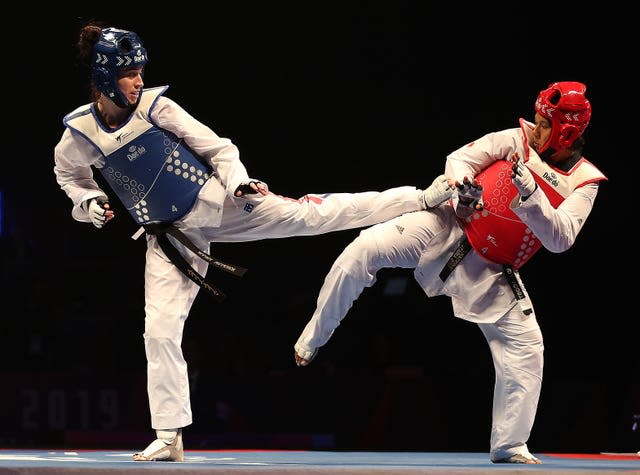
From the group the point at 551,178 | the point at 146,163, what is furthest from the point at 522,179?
the point at 146,163

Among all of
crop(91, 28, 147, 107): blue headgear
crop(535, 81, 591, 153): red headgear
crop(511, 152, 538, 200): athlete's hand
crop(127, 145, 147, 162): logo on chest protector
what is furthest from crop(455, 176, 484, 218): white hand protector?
crop(91, 28, 147, 107): blue headgear

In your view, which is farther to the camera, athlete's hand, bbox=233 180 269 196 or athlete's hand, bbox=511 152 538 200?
athlete's hand, bbox=233 180 269 196

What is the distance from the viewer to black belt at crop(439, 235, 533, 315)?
471cm

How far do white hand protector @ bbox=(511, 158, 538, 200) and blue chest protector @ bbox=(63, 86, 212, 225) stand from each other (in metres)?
1.39

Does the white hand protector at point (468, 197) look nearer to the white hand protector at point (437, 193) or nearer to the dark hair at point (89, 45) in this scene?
the white hand protector at point (437, 193)

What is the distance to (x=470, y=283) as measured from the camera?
476 cm

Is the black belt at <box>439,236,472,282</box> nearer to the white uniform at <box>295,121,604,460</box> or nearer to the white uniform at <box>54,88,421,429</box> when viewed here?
the white uniform at <box>295,121,604,460</box>

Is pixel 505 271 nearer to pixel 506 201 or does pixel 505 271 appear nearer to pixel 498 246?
pixel 498 246

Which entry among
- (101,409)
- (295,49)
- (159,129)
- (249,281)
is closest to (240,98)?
(295,49)

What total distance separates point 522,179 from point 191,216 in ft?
4.90

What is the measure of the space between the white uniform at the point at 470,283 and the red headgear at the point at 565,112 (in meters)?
0.18

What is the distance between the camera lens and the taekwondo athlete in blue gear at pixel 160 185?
436 cm

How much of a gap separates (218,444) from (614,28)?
4477 millimetres

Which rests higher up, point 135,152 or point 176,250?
point 135,152
